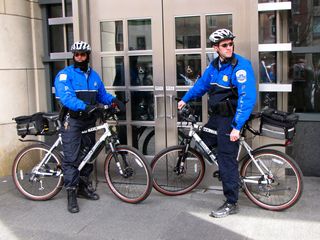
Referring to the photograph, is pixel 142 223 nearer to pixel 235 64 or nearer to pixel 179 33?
pixel 235 64

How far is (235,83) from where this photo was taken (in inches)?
189

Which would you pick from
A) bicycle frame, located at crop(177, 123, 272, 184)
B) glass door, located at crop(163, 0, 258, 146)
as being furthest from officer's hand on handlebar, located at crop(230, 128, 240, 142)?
glass door, located at crop(163, 0, 258, 146)

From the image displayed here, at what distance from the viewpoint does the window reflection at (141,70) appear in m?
5.96

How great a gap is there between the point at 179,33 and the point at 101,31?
1.08m

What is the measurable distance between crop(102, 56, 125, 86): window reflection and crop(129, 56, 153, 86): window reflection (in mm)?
142

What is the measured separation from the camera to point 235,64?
4781mm

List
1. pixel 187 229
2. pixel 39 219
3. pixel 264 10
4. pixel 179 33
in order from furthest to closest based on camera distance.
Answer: pixel 179 33, pixel 264 10, pixel 39 219, pixel 187 229

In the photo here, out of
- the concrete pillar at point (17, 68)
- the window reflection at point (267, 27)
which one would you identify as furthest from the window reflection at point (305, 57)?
the concrete pillar at point (17, 68)

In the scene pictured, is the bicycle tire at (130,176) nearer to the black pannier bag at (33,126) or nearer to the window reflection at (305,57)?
the black pannier bag at (33,126)

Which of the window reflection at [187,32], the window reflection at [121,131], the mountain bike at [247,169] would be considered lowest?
the mountain bike at [247,169]

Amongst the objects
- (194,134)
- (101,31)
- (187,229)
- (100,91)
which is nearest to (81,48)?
(100,91)

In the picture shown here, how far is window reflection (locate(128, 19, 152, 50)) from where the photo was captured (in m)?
5.89

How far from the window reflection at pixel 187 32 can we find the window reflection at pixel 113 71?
2.75 feet

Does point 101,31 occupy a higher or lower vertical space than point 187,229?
higher
